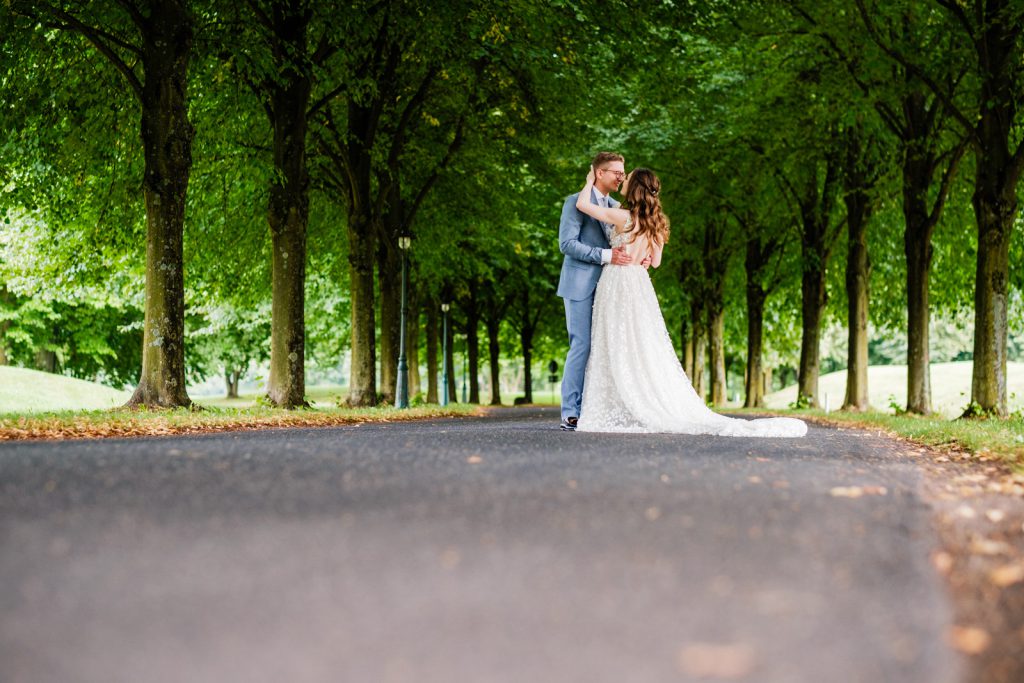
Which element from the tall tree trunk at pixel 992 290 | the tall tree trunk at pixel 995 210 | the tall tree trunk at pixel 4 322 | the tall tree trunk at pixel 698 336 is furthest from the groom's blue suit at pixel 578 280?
the tall tree trunk at pixel 4 322

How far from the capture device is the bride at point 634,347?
8586 mm

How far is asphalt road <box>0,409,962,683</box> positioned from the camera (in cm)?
230

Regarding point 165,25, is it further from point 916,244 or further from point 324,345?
point 324,345

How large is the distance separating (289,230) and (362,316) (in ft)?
12.2

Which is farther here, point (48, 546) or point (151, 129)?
point (151, 129)

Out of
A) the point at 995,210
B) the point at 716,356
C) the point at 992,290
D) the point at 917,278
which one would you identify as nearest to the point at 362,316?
the point at 917,278

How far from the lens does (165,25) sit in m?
11.4

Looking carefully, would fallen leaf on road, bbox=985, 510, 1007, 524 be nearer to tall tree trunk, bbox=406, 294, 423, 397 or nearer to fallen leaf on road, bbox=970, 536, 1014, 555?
fallen leaf on road, bbox=970, 536, 1014, 555

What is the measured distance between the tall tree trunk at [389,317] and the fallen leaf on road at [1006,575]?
1726 centimetres

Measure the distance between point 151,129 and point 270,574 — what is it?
32.8 ft

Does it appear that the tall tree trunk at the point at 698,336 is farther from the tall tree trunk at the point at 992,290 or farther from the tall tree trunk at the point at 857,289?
the tall tree trunk at the point at 992,290

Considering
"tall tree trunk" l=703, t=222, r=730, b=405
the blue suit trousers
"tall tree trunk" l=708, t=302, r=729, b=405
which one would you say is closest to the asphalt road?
the blue suit trousers

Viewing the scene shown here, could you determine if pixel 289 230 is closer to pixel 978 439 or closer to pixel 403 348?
pixel 403 348

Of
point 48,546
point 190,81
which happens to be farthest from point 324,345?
point 48,546
